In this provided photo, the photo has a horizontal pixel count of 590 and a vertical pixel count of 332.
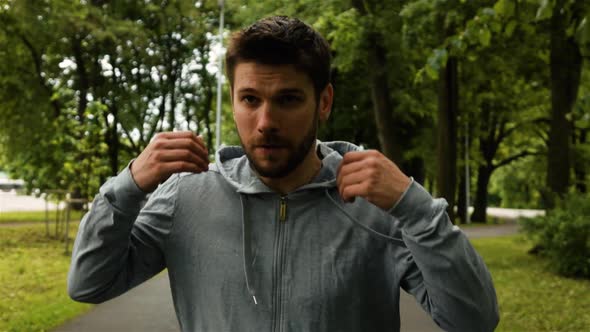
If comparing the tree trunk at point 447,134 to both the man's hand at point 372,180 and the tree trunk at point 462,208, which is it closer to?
the man's hand at point 372,180

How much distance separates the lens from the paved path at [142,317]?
25.3ft

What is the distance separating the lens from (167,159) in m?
2.01

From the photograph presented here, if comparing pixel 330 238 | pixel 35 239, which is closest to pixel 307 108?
pixel 330 238

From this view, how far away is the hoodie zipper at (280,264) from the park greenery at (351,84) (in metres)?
2.25

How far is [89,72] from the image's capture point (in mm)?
29719

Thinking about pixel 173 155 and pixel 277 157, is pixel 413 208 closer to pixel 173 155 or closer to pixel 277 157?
pixel 277 157

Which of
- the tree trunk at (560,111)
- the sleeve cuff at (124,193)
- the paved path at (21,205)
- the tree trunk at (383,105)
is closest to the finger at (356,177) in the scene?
the sleeve cuff at (124,193)

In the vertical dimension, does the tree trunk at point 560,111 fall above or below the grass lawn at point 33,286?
above

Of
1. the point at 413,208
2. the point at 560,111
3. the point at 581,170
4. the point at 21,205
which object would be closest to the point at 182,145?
the point at 413,208

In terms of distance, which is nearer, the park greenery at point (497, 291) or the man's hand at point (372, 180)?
the man's hand at point (372, 180)

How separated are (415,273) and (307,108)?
585 millimetres

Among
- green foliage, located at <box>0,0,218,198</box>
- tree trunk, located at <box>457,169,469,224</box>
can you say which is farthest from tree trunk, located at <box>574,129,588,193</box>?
green foliage, located at <box>0,0,218,198</box>

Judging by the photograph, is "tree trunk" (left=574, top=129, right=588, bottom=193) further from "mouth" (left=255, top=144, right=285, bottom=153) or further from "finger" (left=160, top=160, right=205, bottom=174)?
"finger" (left=160, top=160, right=205, bottom=174)

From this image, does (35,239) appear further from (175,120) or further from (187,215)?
(187,215)
